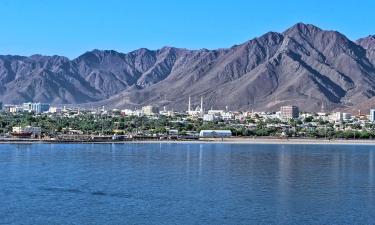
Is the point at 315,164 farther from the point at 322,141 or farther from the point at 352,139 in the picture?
the point at 352,139

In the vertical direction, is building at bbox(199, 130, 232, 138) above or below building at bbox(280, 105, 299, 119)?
below

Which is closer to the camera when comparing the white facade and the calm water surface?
the calm water surface

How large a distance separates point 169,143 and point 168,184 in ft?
138

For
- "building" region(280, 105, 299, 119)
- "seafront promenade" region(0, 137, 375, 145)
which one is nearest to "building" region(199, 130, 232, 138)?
"seafront promenade" region(0, 137, 375, 145)

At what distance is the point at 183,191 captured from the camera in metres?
31.7

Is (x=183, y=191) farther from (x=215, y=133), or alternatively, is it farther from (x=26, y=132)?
(x=215, y=133)

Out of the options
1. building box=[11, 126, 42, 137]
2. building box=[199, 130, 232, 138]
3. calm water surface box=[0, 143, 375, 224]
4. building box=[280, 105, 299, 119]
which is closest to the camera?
calm water surface box=[0, 143, 375, 224]

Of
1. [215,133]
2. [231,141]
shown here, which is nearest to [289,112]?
[215,133]

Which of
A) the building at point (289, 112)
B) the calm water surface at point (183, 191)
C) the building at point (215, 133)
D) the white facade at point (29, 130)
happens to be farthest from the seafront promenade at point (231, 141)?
the building at point (289, 112)

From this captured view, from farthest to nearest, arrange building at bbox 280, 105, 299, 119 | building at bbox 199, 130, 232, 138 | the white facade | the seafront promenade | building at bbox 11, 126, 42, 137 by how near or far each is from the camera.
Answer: building at bbox 280, 105, 299, 119 → building at bbox 199, 130, 232, 138 → the white facade → building at bbox 11, 126, 42, 137 → the seafront promenade

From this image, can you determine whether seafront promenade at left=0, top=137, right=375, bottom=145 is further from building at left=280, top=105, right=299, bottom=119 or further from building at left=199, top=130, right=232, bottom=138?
building at left=280, top=105, right=299, bottom=119

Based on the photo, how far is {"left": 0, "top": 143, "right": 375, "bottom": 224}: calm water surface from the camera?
25.6 m

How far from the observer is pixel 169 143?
7612cm

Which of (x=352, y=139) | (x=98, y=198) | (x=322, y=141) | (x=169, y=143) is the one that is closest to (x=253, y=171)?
(x=98, y=198)
